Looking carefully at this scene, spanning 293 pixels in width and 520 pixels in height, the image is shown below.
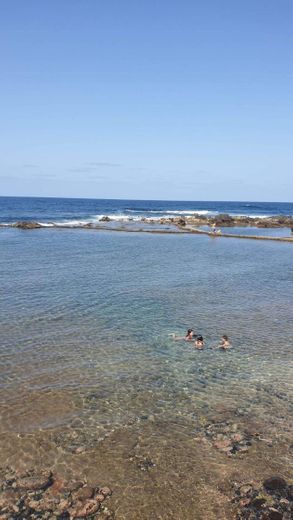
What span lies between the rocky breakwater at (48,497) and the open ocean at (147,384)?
0.39 metres

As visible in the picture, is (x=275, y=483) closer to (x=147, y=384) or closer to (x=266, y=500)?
(x=266, y=500)

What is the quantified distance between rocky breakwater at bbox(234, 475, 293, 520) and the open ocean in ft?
1.01

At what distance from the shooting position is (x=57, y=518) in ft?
31.3

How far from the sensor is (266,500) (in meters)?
10.3


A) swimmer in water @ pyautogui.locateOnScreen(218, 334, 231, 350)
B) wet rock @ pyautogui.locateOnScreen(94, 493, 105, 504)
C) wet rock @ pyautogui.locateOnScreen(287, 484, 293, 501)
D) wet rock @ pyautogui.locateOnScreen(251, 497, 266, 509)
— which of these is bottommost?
wet rock @ pyautogui.locateOnScreen(251, 497, 266, 509)

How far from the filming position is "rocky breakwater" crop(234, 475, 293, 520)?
977 cm

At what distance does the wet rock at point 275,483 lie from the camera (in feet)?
35.2

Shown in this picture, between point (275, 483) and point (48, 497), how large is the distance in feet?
18.9

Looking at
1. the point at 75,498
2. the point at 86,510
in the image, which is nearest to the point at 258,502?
the point at 86,510

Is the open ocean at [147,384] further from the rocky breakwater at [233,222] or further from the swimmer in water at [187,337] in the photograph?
the rocky breakwater at [233,222]

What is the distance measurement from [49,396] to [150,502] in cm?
613

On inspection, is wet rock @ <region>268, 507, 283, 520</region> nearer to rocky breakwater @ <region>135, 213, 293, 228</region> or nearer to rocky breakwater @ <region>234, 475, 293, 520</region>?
rocky breakwater @ <region>234, 475, 293, 520</region>

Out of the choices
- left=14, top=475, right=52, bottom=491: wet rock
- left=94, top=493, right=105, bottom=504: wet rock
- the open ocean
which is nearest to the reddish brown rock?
left=94, top=493, right=105, bottom=504: wet rock

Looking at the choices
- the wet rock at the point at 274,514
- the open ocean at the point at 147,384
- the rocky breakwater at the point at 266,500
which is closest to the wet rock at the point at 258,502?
the rocky breakwater at the point at 266,500
